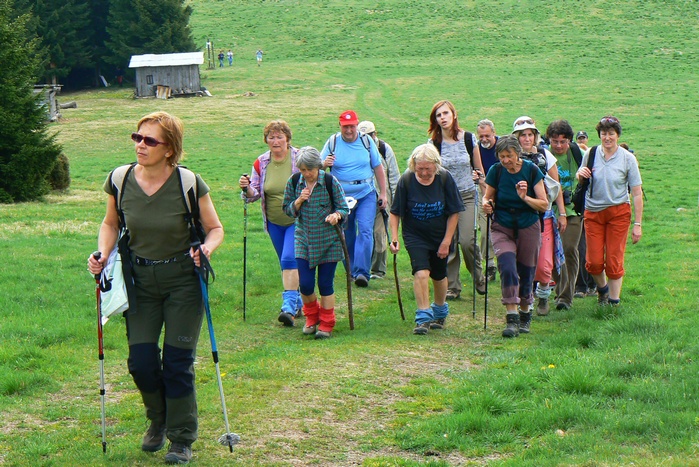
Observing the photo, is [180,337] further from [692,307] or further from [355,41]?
[355,41]

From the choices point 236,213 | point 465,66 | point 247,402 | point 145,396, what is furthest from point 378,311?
point 465,66

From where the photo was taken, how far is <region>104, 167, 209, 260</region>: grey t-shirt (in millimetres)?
6371

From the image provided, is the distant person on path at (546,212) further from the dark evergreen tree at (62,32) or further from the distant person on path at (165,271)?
the dark evergreen tree at (62,32)

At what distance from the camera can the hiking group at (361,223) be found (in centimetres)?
643

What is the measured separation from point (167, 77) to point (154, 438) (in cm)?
5796

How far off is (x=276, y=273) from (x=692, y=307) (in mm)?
6360

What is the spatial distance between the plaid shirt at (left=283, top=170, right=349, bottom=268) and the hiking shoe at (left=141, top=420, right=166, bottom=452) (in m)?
4.13

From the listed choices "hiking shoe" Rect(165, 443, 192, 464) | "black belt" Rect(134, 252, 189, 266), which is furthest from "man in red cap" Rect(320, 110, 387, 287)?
"hiking shoe" Rect(165, 443, 192, 464)

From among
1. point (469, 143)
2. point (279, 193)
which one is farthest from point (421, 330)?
point (469, 143)

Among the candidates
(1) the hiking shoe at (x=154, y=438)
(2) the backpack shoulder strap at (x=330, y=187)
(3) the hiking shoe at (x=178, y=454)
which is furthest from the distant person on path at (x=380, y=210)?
(3) the hiking shoe at (x=178, y=454)

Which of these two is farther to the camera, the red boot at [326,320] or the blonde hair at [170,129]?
the red boot at [326,320]

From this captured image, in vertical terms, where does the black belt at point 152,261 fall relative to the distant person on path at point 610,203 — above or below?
above

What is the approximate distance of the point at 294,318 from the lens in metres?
11.7

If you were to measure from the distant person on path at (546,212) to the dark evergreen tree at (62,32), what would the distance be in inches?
2275
